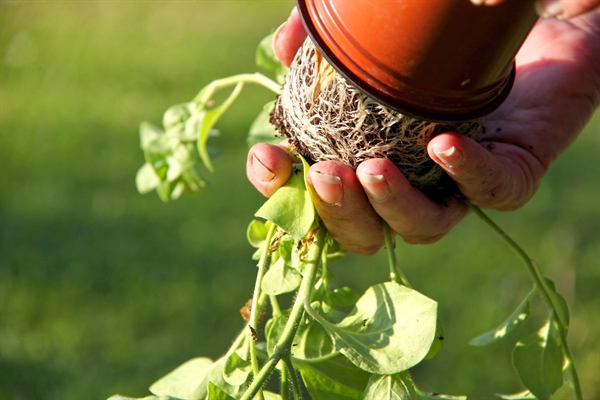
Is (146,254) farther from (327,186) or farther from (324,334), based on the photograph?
(327,186)

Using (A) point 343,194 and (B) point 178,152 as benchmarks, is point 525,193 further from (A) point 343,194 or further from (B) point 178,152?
(B) point 178,152

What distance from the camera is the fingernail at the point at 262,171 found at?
1.16m

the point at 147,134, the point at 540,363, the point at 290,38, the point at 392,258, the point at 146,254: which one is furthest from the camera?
the point at 146,254

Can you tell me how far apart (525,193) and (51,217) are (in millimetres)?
2032

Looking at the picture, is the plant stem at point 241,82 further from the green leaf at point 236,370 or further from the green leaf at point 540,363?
the green leaf at point 540,363

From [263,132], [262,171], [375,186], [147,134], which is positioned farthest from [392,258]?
[147,134]

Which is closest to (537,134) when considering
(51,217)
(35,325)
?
(35,325)

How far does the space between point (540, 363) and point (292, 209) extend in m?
0.47

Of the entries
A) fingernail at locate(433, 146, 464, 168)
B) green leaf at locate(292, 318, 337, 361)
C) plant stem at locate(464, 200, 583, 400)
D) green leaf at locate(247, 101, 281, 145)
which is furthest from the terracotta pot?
green leaf at locate(247, 101, 281, 145)

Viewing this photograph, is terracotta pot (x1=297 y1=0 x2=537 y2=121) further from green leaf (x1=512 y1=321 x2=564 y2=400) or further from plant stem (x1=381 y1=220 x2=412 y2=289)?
green leaf (x1=512 y1=321 x2=564 y2=400)

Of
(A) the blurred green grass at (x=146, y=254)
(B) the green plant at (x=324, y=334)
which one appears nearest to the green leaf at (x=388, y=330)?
(B) the green plant at (x=324, y=334)

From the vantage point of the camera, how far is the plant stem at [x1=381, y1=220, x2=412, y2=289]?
44.2 inches

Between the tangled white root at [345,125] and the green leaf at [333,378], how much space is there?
0.29 metres

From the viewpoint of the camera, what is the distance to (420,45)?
3.06ft
